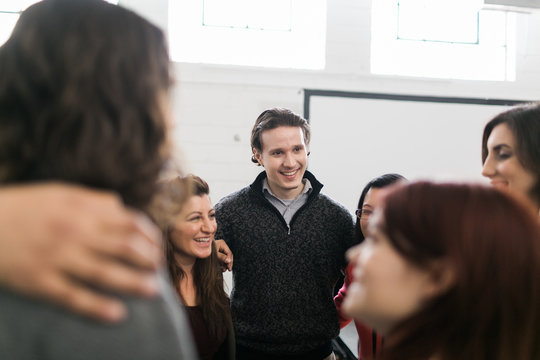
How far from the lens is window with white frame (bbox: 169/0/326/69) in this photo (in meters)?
3.54

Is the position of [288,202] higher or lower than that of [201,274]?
higher

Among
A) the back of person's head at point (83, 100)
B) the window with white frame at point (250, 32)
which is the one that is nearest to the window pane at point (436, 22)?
the window with white frame at point (250, 32)

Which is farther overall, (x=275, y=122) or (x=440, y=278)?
(x=275, y=122)

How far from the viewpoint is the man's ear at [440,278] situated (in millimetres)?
721

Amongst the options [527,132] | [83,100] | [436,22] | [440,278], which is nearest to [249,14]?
[436,22]

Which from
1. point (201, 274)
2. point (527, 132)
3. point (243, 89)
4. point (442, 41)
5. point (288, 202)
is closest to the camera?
point (527, 132)

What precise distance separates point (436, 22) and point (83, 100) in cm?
398

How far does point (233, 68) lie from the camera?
338 cm

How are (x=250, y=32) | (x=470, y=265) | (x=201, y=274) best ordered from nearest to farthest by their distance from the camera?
(x=470, y=265) < (x=201, y=274) < (x=250, y=32)

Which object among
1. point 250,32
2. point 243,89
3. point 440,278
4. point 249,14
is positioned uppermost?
point 249,14

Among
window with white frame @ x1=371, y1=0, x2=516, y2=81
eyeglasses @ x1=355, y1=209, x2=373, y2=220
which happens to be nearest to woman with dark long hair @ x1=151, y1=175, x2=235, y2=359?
eyeglasses @ x1=355, y1=209, x2=373, y2=220

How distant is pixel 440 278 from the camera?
2.40 feet

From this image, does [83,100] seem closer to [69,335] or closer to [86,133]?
[86,133]

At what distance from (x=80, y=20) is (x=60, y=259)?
27 cm
